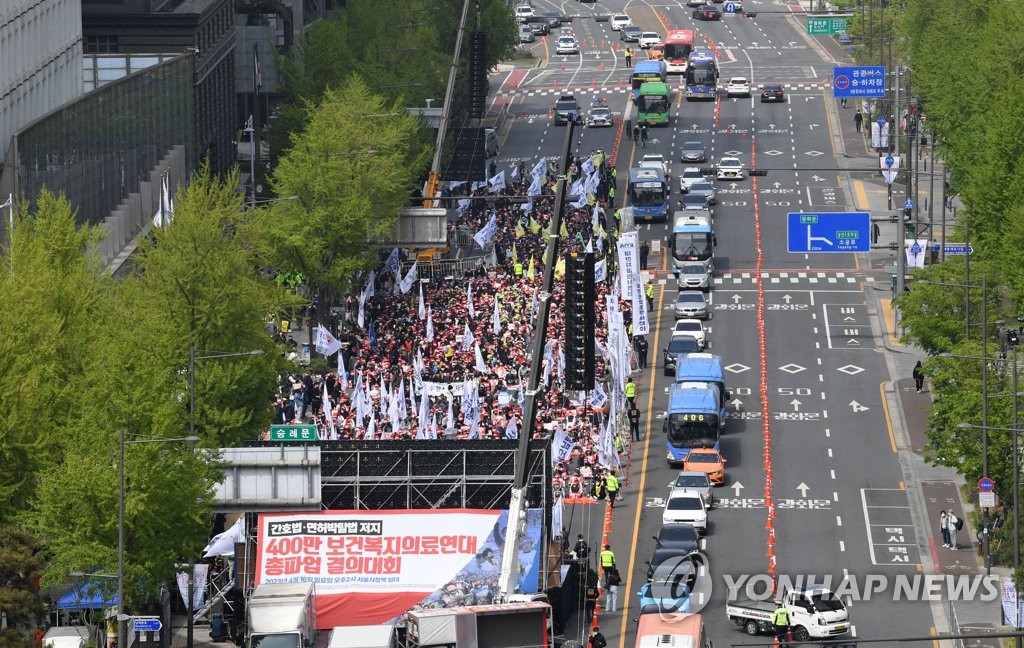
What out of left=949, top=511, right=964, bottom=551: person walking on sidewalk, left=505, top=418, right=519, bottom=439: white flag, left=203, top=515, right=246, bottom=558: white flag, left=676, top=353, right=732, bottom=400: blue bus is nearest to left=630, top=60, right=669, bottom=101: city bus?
left=676, top=353, right=732, bottom=400: blue bus

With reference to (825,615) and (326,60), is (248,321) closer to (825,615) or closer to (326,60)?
(825,615)

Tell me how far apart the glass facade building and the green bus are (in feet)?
132

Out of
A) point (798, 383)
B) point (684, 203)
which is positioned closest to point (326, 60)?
point (684, 203)

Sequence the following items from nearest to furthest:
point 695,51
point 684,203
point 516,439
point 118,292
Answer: point 516,439 < point 118,292 < point 684,203 < point 695,51

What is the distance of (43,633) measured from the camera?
73062mm

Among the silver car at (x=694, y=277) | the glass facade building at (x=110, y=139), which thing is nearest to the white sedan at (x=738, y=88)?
the glass facade building at (x=110, y=139)

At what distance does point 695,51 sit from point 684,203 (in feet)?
201

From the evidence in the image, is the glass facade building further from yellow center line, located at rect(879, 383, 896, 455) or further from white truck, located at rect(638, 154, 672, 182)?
yellow center line, located at rect(879, 383, 896, 455)

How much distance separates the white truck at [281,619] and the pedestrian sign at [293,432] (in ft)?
47.4

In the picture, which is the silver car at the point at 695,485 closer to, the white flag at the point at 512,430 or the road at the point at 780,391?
the road at the point at 780,391

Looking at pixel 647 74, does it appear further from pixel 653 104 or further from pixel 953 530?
pixel 953 530

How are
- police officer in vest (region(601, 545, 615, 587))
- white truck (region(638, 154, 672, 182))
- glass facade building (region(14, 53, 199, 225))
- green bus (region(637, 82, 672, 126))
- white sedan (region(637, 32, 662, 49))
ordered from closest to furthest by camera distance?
police officer in vest (region(601, 545, 615, 587)) → glass facade building (region(14, 53, 199, 225)) → white truck (region(638, 154, 672, 182)) → green bus (region(637, 82, 672, 126)) → white sedan (region(637, 32, 662, 49))

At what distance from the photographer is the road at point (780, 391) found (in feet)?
277

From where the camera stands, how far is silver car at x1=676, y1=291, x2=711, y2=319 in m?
115
